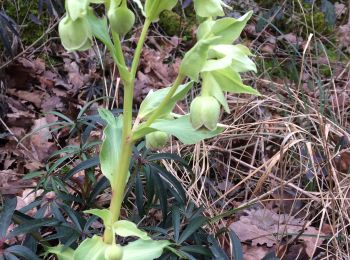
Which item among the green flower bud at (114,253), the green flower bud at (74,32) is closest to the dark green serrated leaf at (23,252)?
the green flower bud at (114,253)

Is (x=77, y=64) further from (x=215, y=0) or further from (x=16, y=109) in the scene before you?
(x=215, y=0)

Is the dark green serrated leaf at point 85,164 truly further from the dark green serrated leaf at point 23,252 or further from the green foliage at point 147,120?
the dark green serrated leaf at point 23,252

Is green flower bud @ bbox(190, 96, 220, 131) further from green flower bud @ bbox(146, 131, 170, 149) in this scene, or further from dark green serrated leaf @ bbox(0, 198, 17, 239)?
dark green serrated leaf @ bbox(0, 198, 17, 239)

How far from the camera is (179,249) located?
1011 mm

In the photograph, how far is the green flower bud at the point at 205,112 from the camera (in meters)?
0.81

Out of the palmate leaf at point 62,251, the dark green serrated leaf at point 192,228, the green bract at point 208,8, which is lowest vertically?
the dark green serrated leaf at point 192,228

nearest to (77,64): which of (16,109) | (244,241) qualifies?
(16,109)

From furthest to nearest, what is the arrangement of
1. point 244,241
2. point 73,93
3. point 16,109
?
point 73,93 → point 16,109 → point 244,241

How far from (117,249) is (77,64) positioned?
1.49 meters

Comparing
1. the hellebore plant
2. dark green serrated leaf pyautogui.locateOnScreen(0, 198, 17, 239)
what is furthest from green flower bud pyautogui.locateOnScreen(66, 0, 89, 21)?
dark green serrated leaf pyautogui.locateOnScreen(0, 198, 17, 239)

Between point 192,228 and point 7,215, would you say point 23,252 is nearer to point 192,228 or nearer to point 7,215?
point 7,215

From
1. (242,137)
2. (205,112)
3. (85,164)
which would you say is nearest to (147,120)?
(205,112)

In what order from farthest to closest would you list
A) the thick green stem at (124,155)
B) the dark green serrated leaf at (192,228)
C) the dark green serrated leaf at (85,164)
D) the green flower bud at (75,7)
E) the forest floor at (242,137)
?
the forest floor at (242,137) < the dark green serrated leaf at (85,164) < the dark green serrated leaf at (192,228) < the thick green stem at (124,155) < the green flower bud at (75,7)

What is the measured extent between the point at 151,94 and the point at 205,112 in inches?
9.2
